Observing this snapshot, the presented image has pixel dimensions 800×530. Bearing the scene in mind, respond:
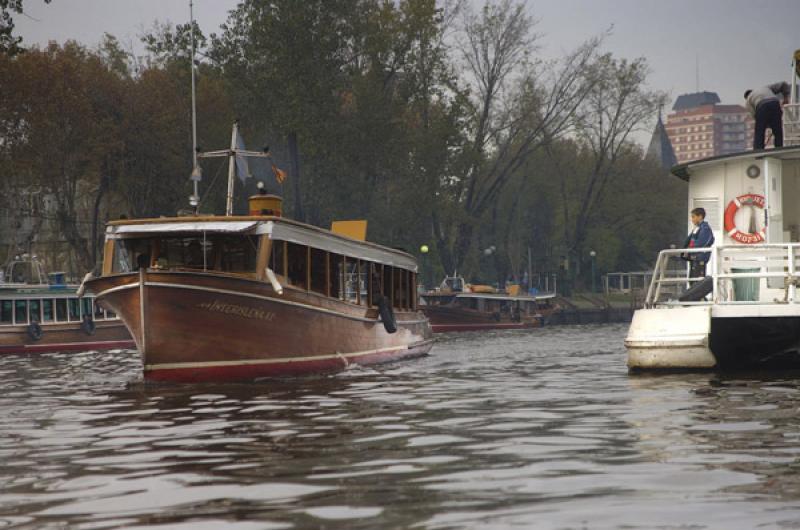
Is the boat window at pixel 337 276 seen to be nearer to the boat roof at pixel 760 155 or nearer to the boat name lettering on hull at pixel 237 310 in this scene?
the boat name lettering on hull at pixel 237 310

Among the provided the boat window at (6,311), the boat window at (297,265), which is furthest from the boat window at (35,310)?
the boat window at (297,265)

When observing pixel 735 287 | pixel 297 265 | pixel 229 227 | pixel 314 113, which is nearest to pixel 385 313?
pixel 297 265

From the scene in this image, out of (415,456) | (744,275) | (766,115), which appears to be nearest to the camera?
(415,456)

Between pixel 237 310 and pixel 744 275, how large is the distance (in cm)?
723

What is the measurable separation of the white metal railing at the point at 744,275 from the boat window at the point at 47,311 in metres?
23.7

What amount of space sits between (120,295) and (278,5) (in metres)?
37.3

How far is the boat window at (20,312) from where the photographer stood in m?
36.4

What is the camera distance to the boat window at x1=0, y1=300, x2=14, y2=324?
119 ft

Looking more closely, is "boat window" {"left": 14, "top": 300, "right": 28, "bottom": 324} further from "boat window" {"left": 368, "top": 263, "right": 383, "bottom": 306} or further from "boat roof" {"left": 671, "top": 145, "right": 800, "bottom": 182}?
"boat roof" {"left": 671, "top": 145, "right": 800, "bottom": 182}

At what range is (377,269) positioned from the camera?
2522 cm

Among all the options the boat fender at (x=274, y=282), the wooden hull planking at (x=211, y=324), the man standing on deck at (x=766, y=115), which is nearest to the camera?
the wooden hull planking at (x=211, y=324)

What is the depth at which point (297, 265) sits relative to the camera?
20.2m

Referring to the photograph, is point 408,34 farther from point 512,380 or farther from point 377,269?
point 512,380

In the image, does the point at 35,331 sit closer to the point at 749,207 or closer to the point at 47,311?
the point at 47,311
